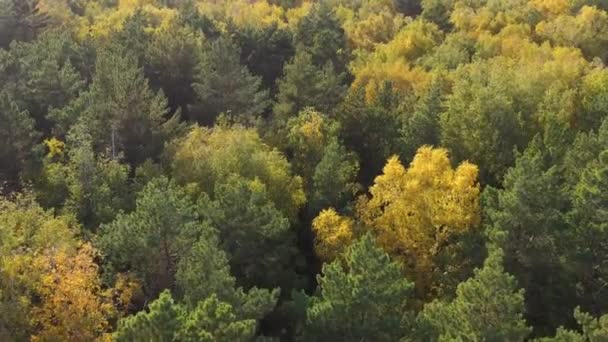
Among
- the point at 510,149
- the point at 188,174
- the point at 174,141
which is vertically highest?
the point at 174,141

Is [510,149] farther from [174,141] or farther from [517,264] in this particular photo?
[174,141]

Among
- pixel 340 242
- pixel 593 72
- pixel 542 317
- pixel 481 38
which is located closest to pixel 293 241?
pixel 340 242

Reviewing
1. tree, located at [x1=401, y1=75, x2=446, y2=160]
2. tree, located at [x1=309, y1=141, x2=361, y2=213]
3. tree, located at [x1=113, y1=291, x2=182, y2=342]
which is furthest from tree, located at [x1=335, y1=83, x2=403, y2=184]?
tree, located at [x1=113, y1=291, x2=182, y2=342]

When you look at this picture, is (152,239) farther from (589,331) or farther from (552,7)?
(552,7)

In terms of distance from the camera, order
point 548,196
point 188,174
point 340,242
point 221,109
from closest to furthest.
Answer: point 548,196, point 340,242, point 188,174, point 221,109

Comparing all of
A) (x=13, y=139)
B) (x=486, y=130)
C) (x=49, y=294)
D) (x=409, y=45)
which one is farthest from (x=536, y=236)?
(x=409, y=45)

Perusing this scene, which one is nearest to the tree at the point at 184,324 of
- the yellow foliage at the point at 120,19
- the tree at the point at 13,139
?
the tree at the point at 13,139

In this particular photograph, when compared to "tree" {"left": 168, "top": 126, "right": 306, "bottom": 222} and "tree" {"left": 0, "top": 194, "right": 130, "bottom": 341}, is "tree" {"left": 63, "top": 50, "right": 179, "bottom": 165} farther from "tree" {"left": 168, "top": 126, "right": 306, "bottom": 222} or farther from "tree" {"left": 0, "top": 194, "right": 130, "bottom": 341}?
"tree" {"left": 0, "top": 194, "right": 130, "bottom": 341}
